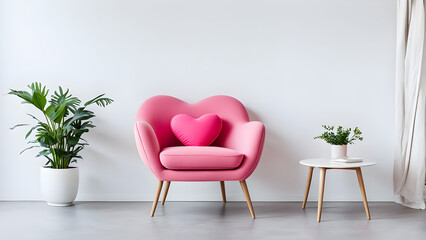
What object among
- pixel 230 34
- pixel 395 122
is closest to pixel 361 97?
pixel 395 122

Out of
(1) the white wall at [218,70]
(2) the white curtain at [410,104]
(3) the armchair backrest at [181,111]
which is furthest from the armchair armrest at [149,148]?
(2) the white curtain at [410,104]

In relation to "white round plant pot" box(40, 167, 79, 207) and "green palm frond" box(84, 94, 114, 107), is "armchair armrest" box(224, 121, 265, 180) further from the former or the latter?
"white round plant pot" box(40, 167, 79, 207)

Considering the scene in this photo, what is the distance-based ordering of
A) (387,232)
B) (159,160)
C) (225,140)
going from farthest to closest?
(225,140)
(159,160)
(387,232)

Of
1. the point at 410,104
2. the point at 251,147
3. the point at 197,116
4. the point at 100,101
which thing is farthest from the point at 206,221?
the point at 410,104

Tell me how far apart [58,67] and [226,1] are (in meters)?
1.46

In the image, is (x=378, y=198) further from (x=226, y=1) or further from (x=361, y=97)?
(x=226, y=1)

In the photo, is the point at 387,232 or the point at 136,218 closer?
the point at 387,232

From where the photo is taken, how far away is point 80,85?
148 inches

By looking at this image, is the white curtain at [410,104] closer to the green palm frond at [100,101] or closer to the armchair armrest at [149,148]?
the armchair armrest at [149,148]

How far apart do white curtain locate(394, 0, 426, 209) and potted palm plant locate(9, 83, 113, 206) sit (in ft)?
7.40

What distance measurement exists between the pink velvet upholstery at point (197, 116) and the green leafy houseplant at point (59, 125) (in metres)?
0.42

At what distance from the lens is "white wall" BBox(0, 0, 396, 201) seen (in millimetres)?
3752

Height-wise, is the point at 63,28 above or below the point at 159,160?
above

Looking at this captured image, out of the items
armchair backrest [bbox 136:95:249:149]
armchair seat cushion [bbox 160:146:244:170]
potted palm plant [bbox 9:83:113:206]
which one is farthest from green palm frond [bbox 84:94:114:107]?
armchair seat cushion [bbox 160:146:244:170]
